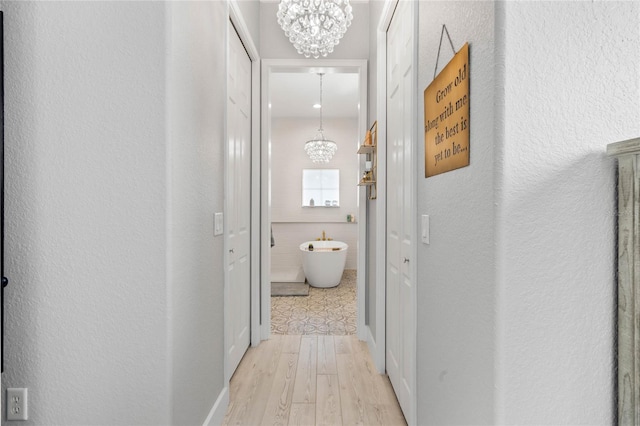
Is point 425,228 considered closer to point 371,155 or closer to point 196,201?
point 196,201

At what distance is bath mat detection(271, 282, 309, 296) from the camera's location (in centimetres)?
462

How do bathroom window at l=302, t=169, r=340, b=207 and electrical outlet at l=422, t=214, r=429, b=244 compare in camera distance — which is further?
bathroom window at l=302, t=169, r=340, b=207

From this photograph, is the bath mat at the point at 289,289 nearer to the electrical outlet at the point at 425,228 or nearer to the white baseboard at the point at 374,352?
the white baseboard at the point at 374,352

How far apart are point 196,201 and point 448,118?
3.44ft

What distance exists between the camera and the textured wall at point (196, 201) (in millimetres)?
1326

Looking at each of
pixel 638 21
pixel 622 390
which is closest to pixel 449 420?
pixel 622 390

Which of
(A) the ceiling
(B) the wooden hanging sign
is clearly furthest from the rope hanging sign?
(A) the ceiling

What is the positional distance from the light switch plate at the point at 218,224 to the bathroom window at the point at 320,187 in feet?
13.4

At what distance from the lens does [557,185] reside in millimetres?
872

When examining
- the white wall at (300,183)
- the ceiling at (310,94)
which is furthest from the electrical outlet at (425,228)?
the white wall at (300,183)

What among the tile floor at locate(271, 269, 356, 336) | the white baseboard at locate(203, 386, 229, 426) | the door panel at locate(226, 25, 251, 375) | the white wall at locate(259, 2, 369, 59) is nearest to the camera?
the white baseboard at locate(203, 386, 229, 426)

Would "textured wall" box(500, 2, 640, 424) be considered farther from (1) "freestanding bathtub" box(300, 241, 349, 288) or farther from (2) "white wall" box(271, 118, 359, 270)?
(2) "white wall" box(271, 118, 359, 270)

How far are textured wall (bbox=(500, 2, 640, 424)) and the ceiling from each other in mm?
3170

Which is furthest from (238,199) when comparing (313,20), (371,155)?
(313,20)
